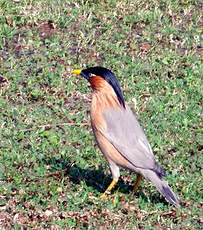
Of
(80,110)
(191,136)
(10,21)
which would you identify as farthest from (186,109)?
(10,21)

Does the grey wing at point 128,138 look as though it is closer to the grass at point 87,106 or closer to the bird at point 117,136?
the bird at point 117,136

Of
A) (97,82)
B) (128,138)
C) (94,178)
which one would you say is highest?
(97,82)

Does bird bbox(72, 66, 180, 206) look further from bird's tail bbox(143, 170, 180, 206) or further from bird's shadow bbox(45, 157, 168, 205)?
bird's shadow bbox(45, 157, 168, 205)

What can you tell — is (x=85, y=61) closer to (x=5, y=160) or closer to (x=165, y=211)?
(x=5, y=160)

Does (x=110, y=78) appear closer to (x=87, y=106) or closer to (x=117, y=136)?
(x=117, y=136)

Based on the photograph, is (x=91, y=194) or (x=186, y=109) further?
(x=186, y=109)

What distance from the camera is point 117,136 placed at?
7566 mm

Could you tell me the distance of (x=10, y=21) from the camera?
10.4 meters

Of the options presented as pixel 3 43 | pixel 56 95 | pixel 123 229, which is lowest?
pixel 123 229

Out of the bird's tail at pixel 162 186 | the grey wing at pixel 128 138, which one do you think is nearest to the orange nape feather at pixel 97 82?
the grey wing at pixel 128 138

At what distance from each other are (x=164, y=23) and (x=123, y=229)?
4.98m

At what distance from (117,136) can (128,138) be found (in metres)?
0.13

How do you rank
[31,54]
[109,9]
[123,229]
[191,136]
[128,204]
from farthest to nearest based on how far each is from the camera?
[109,9] → [31,54] → [191,136] → [128,204] → [123,229]

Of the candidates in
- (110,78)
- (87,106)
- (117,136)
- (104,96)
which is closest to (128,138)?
(117,136)
